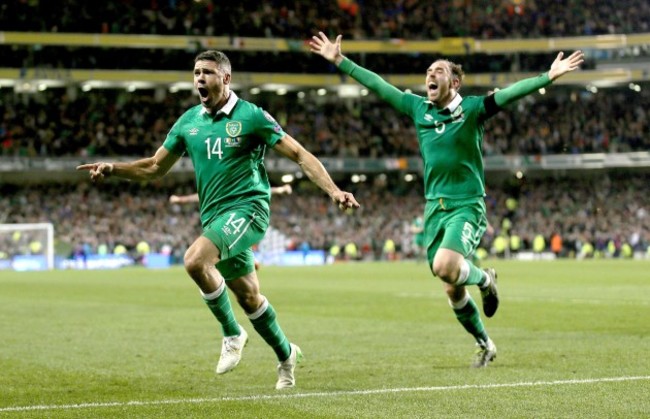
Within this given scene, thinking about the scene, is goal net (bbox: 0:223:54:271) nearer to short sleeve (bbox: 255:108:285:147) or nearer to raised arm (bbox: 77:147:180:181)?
raised arm (bbox: 77:147:180:181)

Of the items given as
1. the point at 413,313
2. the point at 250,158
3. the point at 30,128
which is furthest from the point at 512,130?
the point at 250,158

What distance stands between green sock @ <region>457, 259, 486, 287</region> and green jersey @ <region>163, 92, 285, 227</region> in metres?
1.89

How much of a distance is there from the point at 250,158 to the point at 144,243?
44.2 meters

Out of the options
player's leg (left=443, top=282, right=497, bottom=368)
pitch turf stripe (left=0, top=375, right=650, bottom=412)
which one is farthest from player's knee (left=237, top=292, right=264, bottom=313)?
player's leg (left=443, top=282, right=497, bottom=368)

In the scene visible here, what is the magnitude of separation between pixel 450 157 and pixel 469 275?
1128mm

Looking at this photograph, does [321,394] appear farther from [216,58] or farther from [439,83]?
[439,83]

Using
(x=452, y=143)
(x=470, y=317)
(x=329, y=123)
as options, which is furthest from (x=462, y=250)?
(x=329, y=123)

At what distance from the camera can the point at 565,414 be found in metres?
7.20

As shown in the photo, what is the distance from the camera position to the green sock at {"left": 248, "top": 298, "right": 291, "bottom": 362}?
9172 millimetres

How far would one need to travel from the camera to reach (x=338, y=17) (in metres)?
63.0

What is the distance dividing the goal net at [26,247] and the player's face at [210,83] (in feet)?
124

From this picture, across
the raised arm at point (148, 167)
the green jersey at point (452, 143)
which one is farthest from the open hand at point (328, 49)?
A: the raised arm at point (148, 167)

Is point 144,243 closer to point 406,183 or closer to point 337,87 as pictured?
point 337,87

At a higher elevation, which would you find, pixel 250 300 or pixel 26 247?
pixel 250 300
